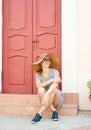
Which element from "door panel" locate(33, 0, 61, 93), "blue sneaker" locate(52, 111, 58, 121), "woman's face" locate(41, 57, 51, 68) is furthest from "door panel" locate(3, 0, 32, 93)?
"blue sneaker" locate(52, 111, 58, 121)

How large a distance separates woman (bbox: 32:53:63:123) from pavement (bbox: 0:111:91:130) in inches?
6.4

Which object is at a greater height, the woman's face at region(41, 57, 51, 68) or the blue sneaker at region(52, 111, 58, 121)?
the woman's face at region(41, 57, 51, 68)

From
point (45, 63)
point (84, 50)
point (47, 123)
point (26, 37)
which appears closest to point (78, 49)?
point (84, 50)

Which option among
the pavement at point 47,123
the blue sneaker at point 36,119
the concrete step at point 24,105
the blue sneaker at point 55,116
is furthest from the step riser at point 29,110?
the blue sneaker at point 36,119

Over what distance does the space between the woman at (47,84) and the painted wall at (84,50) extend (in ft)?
2.09

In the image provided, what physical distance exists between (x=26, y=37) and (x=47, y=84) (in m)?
1.64

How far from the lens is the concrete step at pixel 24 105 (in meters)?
5.76

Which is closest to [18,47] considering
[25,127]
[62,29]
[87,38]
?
[62,29]

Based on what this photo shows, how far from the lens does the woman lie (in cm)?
520

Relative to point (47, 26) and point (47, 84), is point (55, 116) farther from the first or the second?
point (47, 26)

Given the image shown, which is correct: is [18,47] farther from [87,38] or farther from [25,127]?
[25,127]

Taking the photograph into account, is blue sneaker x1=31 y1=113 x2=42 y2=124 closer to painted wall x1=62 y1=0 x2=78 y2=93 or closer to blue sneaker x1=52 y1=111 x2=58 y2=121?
blue sneaker x1=52 y1=111 x2=58 y2=121

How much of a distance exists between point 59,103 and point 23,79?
4.51ft

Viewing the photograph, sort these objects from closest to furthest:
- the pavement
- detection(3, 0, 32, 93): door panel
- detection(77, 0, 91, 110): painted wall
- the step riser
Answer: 1. the pavement
2. the step riser
3. detection(77, 0, 91, 110): painted wall
4. detection(3, 0, 32, 93): door panel
